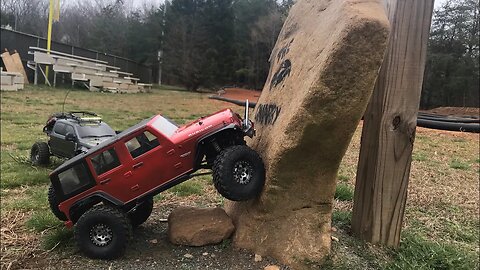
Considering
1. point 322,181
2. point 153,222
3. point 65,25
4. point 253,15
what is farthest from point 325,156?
point 65,25

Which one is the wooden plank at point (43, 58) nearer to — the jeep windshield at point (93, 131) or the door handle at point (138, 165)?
the jeep windshield at point (93, 131)

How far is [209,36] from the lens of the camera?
130 feet

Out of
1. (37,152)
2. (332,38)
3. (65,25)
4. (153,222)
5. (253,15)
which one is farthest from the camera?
(65,25)

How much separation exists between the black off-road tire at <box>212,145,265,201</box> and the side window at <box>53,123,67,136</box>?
5.10 metres

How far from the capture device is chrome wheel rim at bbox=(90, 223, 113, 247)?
3891 mm

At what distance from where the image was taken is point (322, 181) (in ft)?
13.1

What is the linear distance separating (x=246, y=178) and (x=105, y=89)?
27.4 meters

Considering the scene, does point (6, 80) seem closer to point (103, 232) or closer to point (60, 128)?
point (60, 128)

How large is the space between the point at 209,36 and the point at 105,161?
3685 centimetres

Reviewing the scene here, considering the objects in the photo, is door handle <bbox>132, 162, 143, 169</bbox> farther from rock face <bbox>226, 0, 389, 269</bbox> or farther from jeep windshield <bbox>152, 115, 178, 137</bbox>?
rock face <bbox>226, 0, 389, 269</bbox>

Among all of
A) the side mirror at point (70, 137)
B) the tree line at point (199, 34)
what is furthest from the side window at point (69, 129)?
the tree line at point (199, 34)

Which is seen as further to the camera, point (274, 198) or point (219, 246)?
point (219, 246)

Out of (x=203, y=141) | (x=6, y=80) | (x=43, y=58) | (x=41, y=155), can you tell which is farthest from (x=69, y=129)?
(x=43, y=58)

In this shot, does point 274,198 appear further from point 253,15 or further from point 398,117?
point 253,15
